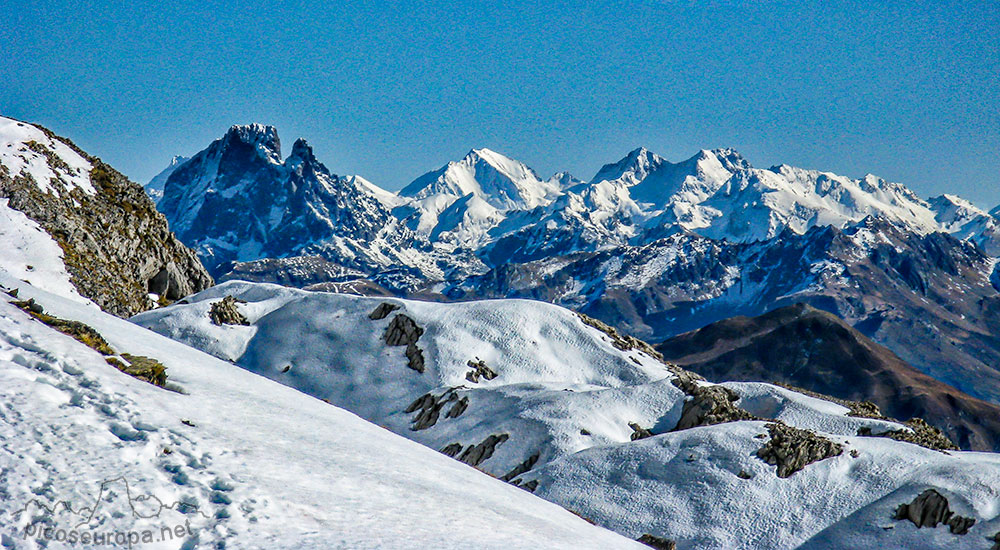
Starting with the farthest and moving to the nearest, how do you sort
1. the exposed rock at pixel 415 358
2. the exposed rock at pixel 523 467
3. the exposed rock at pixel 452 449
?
the exposed rock at pixel 415 358 < the exposed rock at pixel 452 449 < the exposed rock at pixel 523 467

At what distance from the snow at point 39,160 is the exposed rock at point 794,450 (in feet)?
306

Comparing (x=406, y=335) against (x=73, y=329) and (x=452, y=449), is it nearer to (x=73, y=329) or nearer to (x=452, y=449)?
(x=452, y=449)

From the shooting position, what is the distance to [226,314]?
114 meters

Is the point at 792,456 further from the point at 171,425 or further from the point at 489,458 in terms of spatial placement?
the point at 171,425

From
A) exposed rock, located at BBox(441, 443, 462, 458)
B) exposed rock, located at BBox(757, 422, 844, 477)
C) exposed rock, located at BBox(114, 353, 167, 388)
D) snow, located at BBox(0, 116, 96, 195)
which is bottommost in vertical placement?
exposed rock, located at BBox(114, 353, 167, 388)

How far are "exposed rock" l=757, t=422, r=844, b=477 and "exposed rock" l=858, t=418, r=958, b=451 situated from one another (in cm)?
1039

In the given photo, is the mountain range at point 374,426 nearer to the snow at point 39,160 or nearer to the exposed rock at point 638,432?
the exposed rock at point 638,432

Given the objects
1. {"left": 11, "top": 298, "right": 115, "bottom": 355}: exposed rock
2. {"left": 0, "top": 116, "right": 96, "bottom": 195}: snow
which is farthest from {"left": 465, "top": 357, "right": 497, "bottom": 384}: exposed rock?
{"left": 11, "top": 298, "right": 115, "bottom": 355}: exposed rock

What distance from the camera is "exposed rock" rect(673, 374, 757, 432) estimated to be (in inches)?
3196

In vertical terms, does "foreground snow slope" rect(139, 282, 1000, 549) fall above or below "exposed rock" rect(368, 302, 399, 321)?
below

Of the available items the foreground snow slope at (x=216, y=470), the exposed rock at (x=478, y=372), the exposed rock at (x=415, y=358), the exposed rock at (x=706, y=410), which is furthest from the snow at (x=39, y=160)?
the foreground snow slope at (x=216, y=470)

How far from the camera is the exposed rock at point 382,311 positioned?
112m

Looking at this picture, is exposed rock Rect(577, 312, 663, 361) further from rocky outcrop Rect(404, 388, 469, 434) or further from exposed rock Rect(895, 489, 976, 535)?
exposed rock Rect(895, 489, 976, 535)

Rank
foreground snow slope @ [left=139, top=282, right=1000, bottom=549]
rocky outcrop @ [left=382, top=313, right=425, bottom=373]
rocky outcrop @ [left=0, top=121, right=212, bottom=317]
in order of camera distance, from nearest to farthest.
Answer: foreground snow slope @ [left=139, top=282, right=1000, bottom=549] → rocky outcrop @ [left=0, top=121, right=212, bottom=317] → rocky outcrop @ [left=382, top=313, right=425, bottom=373]
